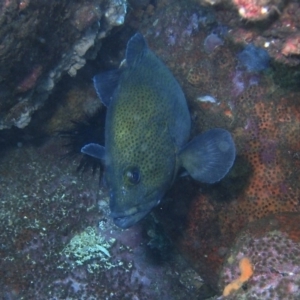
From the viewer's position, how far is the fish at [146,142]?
292cm

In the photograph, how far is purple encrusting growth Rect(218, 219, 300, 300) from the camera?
3062 mm

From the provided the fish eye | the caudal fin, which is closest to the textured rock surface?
the fish eye

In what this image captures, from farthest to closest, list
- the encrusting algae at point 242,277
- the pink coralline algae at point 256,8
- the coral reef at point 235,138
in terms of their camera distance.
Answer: the coral reef at point 235,138, the encrusting algae at point 242,277, the pink coralline algae at point 256,8

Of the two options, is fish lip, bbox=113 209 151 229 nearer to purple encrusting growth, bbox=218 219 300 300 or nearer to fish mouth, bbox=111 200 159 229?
fish mouth, bbox=111 200 159 229

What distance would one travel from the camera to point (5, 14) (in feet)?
11.3

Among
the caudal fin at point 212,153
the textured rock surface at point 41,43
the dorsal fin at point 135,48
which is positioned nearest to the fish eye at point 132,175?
the caudal fin at point 212,153

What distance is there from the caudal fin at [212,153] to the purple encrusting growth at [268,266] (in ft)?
2.94

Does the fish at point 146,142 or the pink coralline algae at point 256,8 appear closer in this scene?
the fish at point 146,142

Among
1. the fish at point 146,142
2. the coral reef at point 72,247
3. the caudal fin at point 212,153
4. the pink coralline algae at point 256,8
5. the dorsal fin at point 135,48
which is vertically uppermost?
the dorsal fin at point 135,48

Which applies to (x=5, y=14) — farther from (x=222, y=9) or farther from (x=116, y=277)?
(x=116, y=277)

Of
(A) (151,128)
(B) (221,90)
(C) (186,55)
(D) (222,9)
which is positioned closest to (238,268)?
(A) (151,128)

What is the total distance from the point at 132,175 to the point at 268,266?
1611mm

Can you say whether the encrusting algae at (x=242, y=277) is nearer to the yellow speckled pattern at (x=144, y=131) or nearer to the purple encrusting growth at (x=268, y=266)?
the purple encrusting growth at (x=268, y=266)

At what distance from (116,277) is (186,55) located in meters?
3.38
